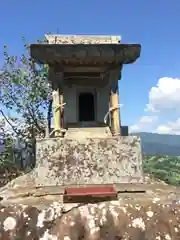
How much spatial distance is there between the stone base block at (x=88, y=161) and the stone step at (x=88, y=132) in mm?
714

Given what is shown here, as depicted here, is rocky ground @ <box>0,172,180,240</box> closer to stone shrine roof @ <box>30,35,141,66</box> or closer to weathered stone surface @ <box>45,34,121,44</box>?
stone shrine roof @ <box>30,35,141,66</box>

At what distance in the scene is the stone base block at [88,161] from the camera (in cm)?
696

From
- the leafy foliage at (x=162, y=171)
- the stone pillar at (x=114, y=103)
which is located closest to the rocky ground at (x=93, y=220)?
the stone pillar at (x=114, y=103)

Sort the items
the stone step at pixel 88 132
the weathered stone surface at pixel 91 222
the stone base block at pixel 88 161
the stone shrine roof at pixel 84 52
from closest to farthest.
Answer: the weathered stone surface at pixel 91 222
the stone base block at pixel 88 161
the stone shrine roof at pixel 84 52
the stone step at pixel 88 132

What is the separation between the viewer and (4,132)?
18797mm

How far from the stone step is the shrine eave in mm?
1707

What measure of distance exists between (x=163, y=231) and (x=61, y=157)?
2.78 meters

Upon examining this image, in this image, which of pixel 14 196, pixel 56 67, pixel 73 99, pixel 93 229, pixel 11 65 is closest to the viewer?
pixel 93 229

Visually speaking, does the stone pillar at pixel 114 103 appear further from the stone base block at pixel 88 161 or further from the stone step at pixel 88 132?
the stone base block at pixel 88 161

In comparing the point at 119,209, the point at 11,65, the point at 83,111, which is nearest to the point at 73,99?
the point at 83,111

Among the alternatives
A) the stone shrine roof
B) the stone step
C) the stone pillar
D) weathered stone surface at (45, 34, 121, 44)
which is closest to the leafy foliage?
the stone step

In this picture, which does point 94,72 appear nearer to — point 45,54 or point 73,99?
point 73,99

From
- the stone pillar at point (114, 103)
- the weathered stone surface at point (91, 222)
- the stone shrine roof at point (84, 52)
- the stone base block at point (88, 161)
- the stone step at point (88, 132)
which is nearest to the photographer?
the weathered stone surface at point (91, 222)

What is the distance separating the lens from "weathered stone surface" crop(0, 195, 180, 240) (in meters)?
4.91
